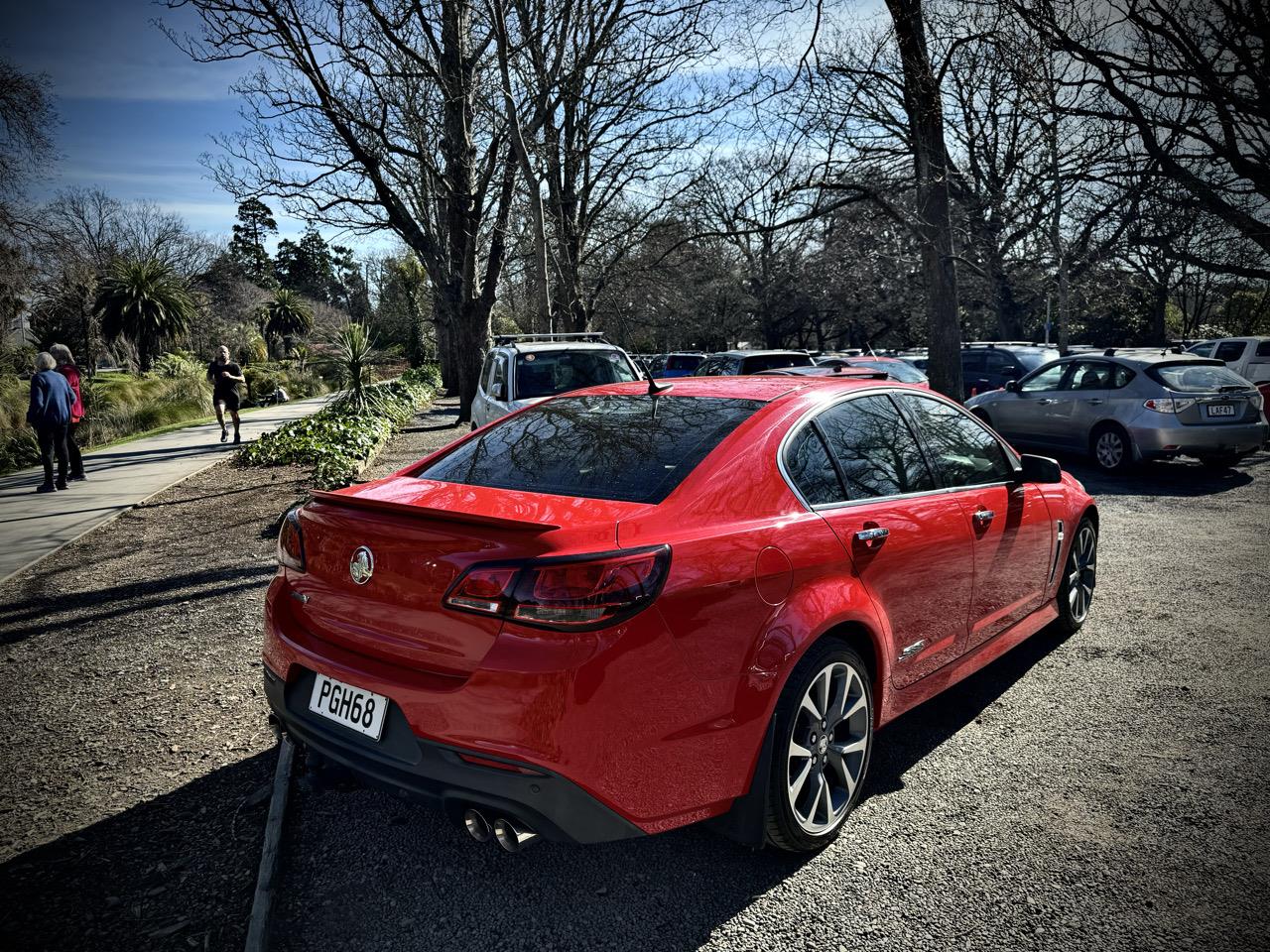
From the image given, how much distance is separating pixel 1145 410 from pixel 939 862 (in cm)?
970

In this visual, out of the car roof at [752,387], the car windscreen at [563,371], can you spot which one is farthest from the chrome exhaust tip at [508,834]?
the car windscreen at [563,371]

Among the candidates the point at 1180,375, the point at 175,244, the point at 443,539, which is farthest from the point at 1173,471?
the point at 175,244

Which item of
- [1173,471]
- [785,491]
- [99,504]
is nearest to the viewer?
[785,491]

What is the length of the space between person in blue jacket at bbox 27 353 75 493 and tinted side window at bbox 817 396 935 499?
10.3 m

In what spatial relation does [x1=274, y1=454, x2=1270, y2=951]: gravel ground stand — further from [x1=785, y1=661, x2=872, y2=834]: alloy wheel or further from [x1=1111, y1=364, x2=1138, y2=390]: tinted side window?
[x1=1111, y1=364, x2=1138, y2=390]: tinted side window

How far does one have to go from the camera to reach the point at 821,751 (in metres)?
2.73

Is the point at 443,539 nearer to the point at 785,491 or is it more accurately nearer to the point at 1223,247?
the point at 785,491

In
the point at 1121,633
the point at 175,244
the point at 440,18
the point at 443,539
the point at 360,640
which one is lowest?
the point at 1121,633

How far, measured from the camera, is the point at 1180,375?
33.9ft

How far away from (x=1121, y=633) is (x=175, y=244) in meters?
64.0

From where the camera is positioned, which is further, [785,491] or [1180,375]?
[1180,375]

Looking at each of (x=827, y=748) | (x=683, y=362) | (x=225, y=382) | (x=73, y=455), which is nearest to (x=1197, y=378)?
(x=827, y=748)

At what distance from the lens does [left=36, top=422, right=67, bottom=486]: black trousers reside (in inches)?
402

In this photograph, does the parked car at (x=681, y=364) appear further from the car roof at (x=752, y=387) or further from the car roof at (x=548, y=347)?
the car roof at (x=752, y=387)
